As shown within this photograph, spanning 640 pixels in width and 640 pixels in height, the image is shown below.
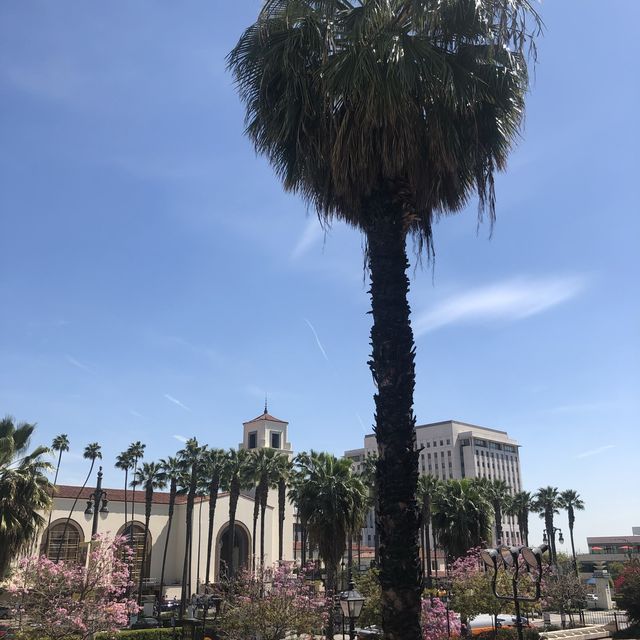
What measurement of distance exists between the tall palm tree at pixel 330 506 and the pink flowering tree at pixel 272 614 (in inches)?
249

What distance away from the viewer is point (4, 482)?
2278 cm

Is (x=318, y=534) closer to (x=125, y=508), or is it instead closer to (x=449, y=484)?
(x=449, y=484)

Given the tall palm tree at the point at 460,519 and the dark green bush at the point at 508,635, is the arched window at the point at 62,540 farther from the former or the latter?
the dark green bush at the point at 508,635

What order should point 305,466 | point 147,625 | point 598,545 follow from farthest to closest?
1. point 598,545
2. point 147,625
3. point 305,466

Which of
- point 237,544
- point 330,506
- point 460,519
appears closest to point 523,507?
point 237,544

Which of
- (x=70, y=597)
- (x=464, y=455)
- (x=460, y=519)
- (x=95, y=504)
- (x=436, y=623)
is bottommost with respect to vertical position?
(x=436, y=623)

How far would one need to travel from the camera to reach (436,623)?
66.1ft

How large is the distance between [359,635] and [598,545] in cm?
13106

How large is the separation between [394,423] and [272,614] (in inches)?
502

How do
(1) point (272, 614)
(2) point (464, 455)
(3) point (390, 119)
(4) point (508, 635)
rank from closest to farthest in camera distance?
(3) point (390, 119)
(1) point (272, 614)
(4) point (508, 635)
(2) point (464, 455)

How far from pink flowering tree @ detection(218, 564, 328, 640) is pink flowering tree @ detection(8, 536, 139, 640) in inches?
158

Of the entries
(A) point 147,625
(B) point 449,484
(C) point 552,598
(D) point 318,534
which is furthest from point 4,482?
(C) point 552,598

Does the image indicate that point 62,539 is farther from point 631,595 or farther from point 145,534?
point 631,595

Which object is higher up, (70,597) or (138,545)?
(138,545)
